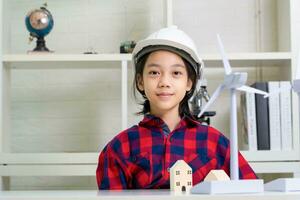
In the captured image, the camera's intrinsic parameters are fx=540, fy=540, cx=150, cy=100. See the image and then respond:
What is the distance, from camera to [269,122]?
202 cm

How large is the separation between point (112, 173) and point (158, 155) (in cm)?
13

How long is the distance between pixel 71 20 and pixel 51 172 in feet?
2.36

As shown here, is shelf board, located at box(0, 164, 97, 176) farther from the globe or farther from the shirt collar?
the shirt collar

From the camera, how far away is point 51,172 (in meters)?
2.02

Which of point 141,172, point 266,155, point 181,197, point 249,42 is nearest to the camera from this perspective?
point 181,197

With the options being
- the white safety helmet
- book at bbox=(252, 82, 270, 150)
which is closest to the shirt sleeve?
the white safety helmet

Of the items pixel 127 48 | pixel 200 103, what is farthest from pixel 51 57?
pixel 200 103

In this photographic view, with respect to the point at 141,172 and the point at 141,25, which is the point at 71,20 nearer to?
the point at 141,25

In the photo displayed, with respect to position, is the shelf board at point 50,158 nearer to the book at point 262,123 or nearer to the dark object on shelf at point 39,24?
the dark object on shelf at point 39,24

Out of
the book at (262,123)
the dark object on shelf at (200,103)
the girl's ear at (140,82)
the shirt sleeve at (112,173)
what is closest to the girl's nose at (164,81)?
the girl's ear at (140,82)

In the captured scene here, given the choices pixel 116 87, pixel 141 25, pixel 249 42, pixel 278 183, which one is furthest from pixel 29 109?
pixel 278 183

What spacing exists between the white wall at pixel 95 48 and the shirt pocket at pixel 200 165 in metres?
0.90

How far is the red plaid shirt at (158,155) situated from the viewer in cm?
140

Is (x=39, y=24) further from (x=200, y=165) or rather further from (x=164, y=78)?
(x=200, y=165)
